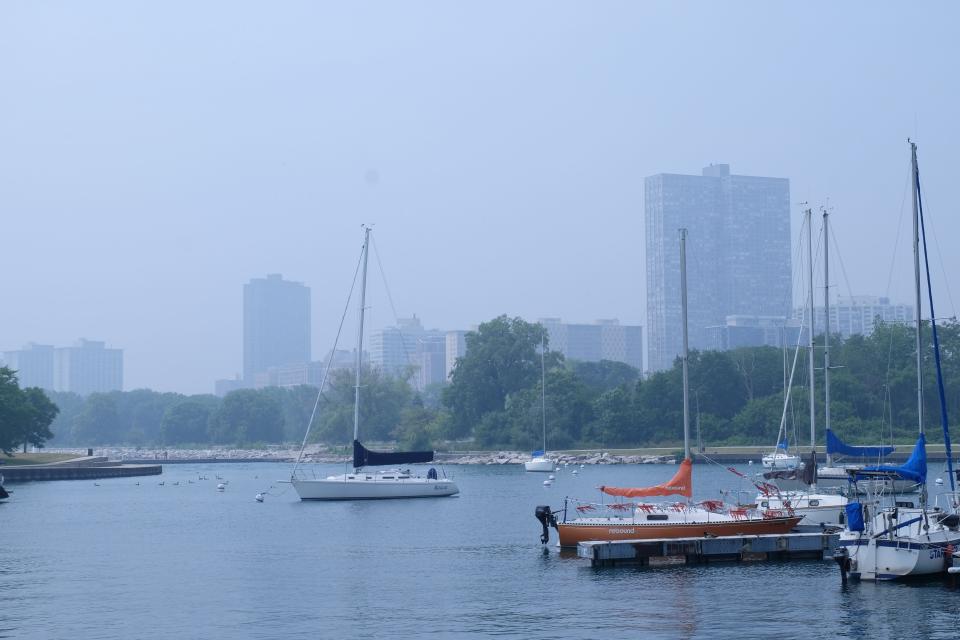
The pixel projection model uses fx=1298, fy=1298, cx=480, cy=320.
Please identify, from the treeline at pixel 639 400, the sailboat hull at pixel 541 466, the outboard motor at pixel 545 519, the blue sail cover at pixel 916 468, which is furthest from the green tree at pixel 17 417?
the blue sail cover at pixel 916 468

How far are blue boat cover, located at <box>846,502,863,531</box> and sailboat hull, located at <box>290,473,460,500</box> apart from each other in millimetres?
45482

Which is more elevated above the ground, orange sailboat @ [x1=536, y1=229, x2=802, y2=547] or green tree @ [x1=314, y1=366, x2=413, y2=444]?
green tree @ [x1=314, y1=366, x2=413, y2=444]

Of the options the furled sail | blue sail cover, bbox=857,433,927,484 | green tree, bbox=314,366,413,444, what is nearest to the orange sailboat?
blue sail cover, bbox=857,433,927,484

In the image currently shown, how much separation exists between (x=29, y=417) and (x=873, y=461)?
259 ft

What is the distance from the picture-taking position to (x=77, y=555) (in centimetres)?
5500

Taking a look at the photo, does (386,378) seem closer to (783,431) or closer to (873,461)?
(783,431)

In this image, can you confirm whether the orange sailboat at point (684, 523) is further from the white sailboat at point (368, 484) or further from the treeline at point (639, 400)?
the treeline at point (639, 400)

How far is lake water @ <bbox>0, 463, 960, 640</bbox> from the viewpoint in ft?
114

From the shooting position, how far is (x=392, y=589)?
42.7m

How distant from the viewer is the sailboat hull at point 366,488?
266ft

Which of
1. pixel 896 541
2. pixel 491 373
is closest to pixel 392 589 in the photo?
pixel 896 541

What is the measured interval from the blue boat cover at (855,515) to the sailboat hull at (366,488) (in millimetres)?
45482

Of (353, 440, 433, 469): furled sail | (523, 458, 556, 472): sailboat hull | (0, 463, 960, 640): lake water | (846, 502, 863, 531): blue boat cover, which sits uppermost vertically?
(353, 440, 433, 469): furled sail

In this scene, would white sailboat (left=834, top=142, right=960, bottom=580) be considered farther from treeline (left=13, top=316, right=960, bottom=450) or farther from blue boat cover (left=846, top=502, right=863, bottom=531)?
treeline (left=13, top=316, right=960, bottom=450)
